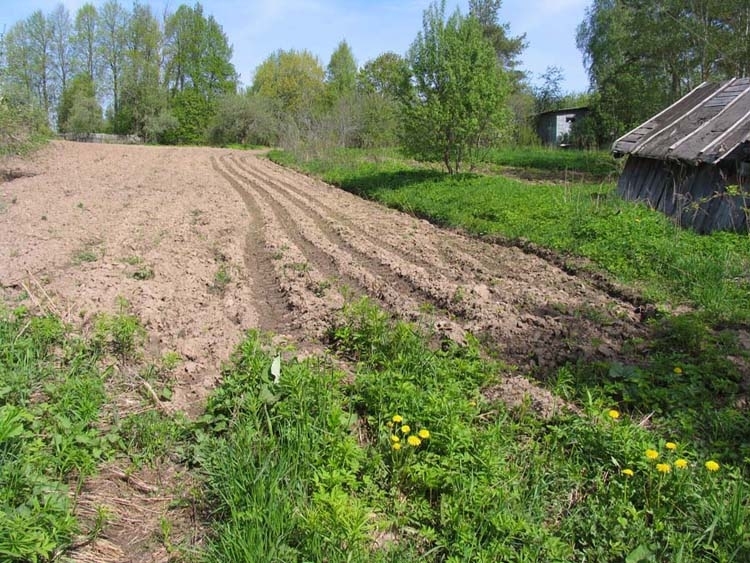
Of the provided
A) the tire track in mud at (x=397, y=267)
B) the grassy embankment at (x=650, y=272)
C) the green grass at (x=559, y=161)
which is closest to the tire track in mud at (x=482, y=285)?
the tire track in mud at (x=397, y=267)

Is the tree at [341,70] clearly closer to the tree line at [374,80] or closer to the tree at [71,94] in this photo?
the tree line at [374,80]

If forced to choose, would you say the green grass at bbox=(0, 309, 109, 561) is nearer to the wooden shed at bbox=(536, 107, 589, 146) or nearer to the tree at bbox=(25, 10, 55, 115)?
the wooden shed at bbox=(536, 107, 589, 146)

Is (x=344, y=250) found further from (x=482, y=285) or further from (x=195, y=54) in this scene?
(x=195, y=54)

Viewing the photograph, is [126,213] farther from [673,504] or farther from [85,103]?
[85,103]

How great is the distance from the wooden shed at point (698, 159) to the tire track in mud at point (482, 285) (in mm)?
3348

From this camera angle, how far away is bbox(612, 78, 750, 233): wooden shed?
9383 millimetres

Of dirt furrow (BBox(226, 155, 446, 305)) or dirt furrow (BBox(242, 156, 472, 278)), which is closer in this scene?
dirt furrow (BBox(226, 155, 446, 305))

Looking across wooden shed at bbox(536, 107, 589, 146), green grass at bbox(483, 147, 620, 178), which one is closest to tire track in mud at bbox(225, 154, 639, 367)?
green grass at bbox(483, 147, 620, 178)

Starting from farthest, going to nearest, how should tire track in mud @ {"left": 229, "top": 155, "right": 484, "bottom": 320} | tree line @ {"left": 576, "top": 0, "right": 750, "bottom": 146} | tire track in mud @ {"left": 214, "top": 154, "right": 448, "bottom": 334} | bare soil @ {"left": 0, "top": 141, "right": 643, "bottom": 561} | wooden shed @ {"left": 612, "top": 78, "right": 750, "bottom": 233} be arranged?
tree line @ {"left": 576, "top": 0, "right": 750, "bottom": 146} → wooden shed @ {"left": 612, "top": 78, "right": 750, "bottom": 233} → tire track in mud @ {"left": 229, "top": 155, "right": 484, "bottom": 320} → tire track in mud @ {"left": 214, "top": 154, "right": 448, "bottom": 334} → bare soil @ {"left": 0, "top": 141, "right": 643, "bottom": 561}

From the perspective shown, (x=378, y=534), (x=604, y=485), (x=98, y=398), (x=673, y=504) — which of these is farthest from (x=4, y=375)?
(x=673, y=504)

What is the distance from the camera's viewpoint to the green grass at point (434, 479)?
2.70 m

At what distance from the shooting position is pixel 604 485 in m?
3.21

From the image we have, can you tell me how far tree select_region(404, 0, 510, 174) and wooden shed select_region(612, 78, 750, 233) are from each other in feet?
14.6

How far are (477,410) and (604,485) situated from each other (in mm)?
1003
